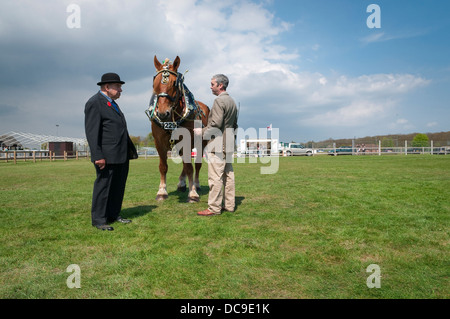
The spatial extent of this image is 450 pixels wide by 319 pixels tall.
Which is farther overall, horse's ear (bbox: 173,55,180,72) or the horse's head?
horse's ear (bbox: 173,55,180,72)

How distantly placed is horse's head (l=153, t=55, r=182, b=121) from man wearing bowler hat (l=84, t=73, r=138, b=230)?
65 centimetres

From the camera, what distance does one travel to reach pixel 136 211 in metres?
5.01

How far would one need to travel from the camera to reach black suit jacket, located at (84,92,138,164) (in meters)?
3.96

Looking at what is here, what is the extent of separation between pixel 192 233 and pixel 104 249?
107 cm

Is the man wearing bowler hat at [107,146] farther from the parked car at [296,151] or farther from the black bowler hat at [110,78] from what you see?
the parked car at [296,151]

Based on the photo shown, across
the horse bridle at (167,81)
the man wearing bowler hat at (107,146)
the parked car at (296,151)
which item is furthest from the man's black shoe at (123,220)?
the parked car at (296,151)

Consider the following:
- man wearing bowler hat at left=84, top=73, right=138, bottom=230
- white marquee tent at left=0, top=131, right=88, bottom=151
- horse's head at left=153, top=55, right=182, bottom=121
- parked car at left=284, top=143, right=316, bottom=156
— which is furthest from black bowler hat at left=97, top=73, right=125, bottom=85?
white marquee tent at left=0, top=131, right=88, bottom=151

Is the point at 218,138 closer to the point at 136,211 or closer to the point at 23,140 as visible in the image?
the point at 136,211

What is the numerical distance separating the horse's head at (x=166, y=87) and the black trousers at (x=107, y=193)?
3.62 feet

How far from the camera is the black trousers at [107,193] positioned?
13.3 feet

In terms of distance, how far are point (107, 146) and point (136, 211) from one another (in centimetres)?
146

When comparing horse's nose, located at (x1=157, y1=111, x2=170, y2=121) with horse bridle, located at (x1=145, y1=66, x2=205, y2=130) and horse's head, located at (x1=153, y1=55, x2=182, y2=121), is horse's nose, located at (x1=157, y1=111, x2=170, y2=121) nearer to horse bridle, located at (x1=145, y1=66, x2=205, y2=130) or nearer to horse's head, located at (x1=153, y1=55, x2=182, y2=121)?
horse's head, located at (x1=153, y1=55, x2=182, y2=121)
